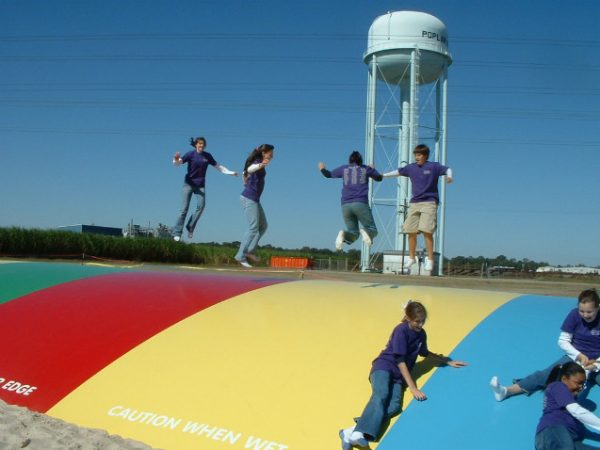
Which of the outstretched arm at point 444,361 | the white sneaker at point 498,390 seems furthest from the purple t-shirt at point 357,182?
the white sneaker at point 498,390

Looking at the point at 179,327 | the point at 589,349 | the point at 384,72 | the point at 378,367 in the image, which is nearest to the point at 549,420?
the point at 589,349

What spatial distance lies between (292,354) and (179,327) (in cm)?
157

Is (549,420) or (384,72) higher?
(384,72)

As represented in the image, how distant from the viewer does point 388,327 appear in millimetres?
5633

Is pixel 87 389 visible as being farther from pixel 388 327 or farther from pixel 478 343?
pixel 478 343

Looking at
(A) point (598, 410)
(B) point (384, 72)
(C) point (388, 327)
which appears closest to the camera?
(A) point (598, 410)

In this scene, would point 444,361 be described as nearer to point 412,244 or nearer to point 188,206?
point 412,244

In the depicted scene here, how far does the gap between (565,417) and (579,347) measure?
0.86 metres

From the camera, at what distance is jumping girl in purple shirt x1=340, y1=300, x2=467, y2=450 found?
4066 mm

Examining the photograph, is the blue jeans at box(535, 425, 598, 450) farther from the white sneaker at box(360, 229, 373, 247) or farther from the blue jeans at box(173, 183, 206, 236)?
the blue jeans at box(173, 183, 206, 236)

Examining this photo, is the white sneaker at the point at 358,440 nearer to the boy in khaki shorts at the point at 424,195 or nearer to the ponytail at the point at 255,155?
the boy in khaki shorts at the point at 424,195

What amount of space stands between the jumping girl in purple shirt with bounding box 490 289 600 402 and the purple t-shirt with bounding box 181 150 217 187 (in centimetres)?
648

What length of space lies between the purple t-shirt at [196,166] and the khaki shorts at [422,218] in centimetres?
352

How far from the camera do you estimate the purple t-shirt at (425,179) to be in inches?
309
